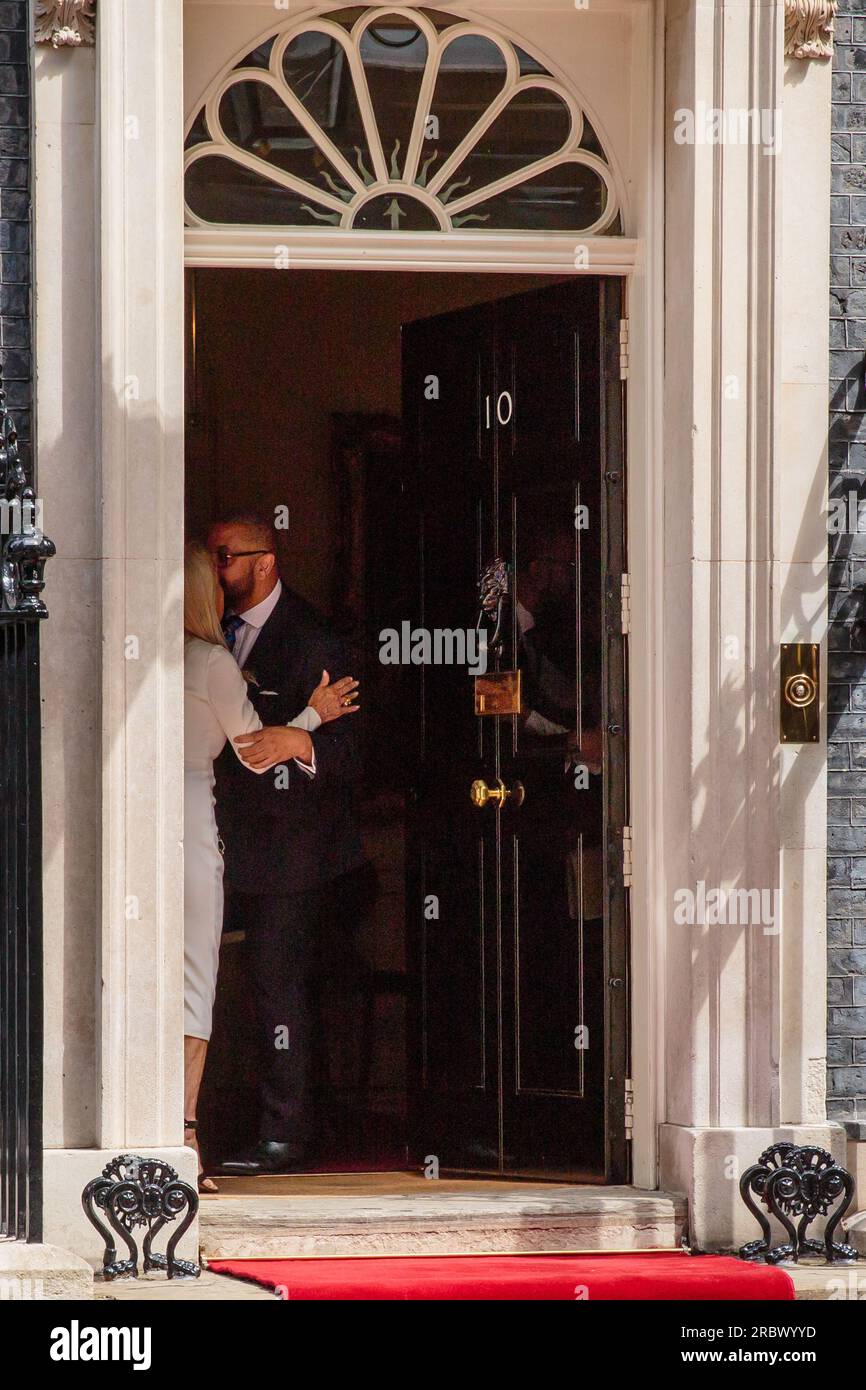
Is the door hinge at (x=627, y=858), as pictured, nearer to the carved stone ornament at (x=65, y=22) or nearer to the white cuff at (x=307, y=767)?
the white cuff at (x=307, y=767)

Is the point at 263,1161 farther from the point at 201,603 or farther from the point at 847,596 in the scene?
the point at 847,596

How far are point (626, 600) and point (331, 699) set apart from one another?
1448 millimetres

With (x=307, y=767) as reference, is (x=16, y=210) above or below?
above

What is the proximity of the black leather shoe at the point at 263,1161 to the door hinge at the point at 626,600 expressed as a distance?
2344mm

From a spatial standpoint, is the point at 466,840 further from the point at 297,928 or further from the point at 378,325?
the point at 378,325

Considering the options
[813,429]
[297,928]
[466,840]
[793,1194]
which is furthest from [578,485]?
[793,1194]

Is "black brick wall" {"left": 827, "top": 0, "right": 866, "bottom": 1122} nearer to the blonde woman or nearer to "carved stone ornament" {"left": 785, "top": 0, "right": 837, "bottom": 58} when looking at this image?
"carved stone ornament" {"left": 785, "top": 0, "right": 837, "bottom": 58}

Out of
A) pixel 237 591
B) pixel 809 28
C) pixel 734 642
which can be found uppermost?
pixel 809 28

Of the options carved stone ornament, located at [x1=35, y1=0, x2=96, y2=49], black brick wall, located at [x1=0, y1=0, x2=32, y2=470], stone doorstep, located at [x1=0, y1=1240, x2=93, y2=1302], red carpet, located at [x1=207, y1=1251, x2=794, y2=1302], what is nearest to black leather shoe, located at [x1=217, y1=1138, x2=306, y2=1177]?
red carpet, located at [x1=207, y1=1251, x2=794, y2=1302]

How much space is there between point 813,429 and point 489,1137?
285 centimetres

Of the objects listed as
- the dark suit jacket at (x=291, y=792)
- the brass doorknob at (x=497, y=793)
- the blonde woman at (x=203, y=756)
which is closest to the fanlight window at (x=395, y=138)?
the blonde woman at (x=203, y=756)

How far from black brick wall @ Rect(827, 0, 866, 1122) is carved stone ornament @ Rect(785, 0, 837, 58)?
10cm

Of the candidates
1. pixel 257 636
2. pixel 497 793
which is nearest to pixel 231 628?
pixel 257 636

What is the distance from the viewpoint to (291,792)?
8.17 metres
